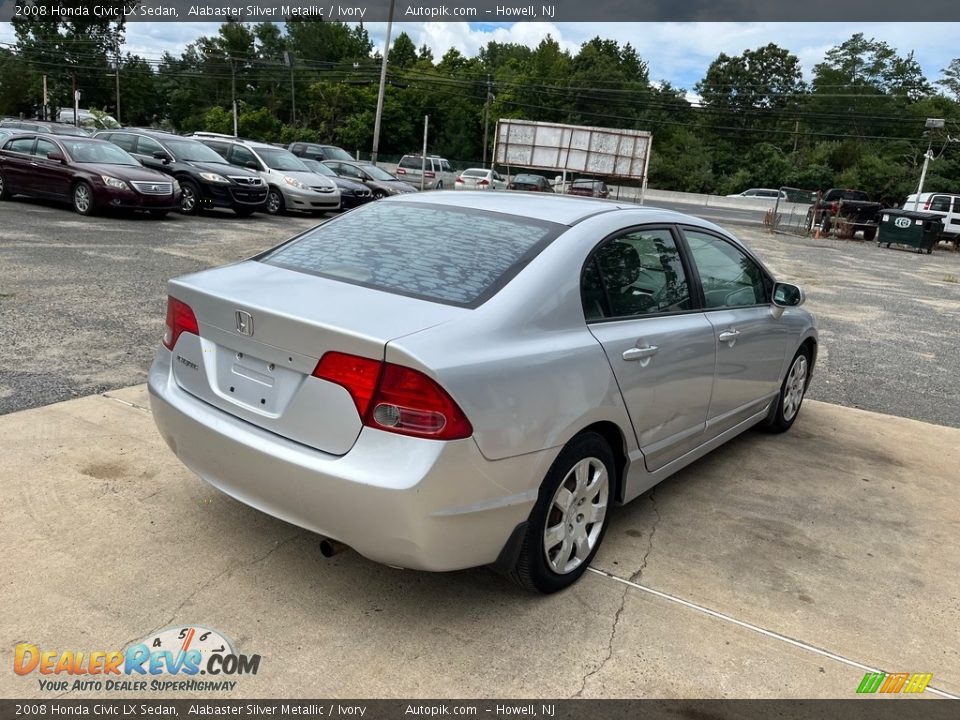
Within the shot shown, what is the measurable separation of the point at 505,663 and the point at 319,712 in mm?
640

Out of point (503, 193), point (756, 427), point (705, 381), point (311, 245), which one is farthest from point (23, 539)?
point (756, 427)

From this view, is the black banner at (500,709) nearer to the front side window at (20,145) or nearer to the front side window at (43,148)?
the front side window at (43,148)

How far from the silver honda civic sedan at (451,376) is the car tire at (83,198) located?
11.6 m

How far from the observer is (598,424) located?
3.00 meters

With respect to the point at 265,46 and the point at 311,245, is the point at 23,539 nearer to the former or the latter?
the point at 311,245

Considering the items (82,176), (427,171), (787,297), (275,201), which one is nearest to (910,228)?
(427,171)

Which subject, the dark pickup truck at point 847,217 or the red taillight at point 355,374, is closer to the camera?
the red taillight at point 355,374

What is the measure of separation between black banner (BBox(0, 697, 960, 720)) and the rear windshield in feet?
4.43

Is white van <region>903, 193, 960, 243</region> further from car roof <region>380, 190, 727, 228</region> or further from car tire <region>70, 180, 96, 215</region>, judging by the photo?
car roof <region>380, 190, 727, 228</region>

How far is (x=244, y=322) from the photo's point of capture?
8.82ft

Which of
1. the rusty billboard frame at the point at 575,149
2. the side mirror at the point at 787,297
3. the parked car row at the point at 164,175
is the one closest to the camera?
the side mirror at the point at 787,297

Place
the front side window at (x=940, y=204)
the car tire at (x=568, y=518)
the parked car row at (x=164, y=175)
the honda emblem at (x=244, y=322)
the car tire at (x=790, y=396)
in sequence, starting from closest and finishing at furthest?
1. the honda emblem at (x=244, y=322)
2. the car tire at (x=568, y=518)
3. the car tire at (x=790, y=396)
4. the parked car row at (x=164, y=175)
5. the front side window at (x=940, y=204)

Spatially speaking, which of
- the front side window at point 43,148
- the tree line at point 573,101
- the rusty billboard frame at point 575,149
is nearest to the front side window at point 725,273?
the front side window at point 43,148

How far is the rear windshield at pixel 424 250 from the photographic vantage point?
9.38 feet
